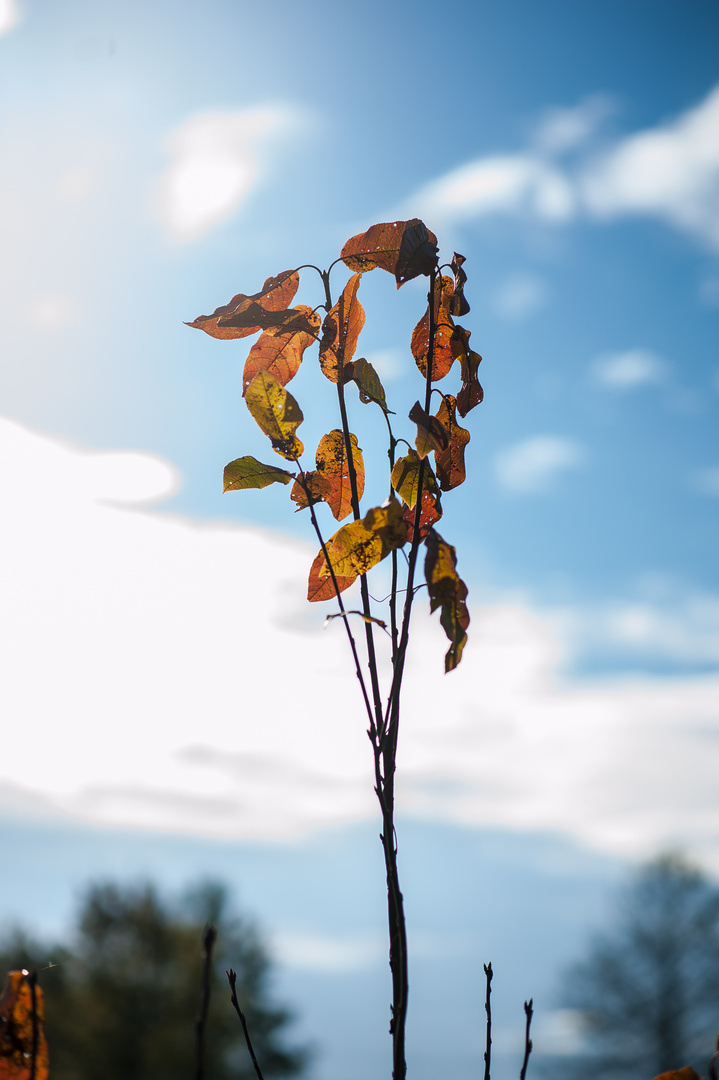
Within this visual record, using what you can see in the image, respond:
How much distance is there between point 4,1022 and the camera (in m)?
0.82

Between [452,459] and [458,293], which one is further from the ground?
[458,293]

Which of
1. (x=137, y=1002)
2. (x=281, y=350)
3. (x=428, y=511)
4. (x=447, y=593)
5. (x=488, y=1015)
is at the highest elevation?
(x=281, y=350)

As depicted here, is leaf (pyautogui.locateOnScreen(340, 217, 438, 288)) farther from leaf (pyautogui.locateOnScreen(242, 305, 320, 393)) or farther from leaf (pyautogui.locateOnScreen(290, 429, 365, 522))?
leaf (pyautogui.locateOnScreen(290, 429, 365, 522))

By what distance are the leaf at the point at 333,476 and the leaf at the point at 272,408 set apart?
0.20 feet

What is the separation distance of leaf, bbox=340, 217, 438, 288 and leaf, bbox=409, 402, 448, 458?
18 cm

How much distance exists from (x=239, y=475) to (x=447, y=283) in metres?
0.41

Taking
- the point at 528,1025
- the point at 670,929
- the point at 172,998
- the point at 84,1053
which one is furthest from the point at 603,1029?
the point at 528,1025

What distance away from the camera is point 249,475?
106 centimetres

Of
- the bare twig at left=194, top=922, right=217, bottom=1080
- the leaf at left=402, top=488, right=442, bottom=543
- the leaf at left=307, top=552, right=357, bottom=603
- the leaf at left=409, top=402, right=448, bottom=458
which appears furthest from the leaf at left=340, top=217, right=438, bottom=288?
the bare twig at left=194, top=922, right=217, bottom=1080

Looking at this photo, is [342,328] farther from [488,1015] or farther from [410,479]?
[488,1015]

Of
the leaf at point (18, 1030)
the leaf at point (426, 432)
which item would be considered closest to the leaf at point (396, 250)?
the leaf at point (426, 432)

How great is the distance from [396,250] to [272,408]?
0.88ft

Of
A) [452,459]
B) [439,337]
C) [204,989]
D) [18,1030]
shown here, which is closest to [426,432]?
[452,459]

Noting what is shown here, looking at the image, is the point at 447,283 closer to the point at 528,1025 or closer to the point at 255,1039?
the point at 528,1025
